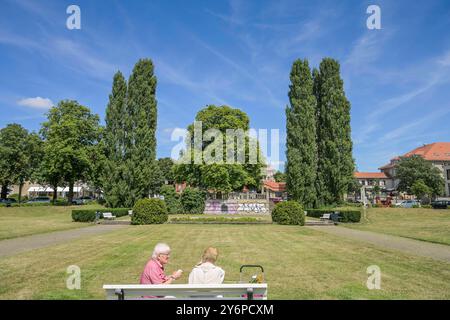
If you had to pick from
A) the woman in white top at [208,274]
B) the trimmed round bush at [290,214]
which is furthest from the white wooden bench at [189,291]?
the trimmed round bush at [290,214]

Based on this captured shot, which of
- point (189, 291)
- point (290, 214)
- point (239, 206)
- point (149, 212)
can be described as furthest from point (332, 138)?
point (189, 291)

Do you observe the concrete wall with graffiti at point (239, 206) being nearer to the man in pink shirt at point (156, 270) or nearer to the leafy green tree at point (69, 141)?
the leafy green tree at point (69, 141)

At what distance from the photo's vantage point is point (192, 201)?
141ft

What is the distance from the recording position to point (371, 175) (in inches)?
5027

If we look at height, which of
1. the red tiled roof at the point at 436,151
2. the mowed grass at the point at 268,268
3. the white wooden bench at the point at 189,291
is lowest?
the mowed grass at the point at 268,268

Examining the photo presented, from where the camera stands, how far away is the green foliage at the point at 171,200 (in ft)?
141

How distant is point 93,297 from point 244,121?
1900 inches

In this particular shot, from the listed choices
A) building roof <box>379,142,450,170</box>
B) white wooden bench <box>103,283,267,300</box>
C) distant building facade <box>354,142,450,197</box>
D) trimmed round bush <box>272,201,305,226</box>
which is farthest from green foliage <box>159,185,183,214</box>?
building roof <box>379,142,450,170</box>

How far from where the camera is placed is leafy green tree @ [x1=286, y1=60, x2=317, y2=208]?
42.9 metres

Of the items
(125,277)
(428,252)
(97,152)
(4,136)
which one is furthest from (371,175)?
(125,277)

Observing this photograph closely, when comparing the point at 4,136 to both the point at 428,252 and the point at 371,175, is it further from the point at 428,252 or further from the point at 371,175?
the point at 371,175

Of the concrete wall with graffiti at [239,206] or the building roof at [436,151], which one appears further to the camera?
the building roof at [436,151]

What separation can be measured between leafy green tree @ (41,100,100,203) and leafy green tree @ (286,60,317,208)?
27.1m

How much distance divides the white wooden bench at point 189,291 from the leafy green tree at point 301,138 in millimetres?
38701
